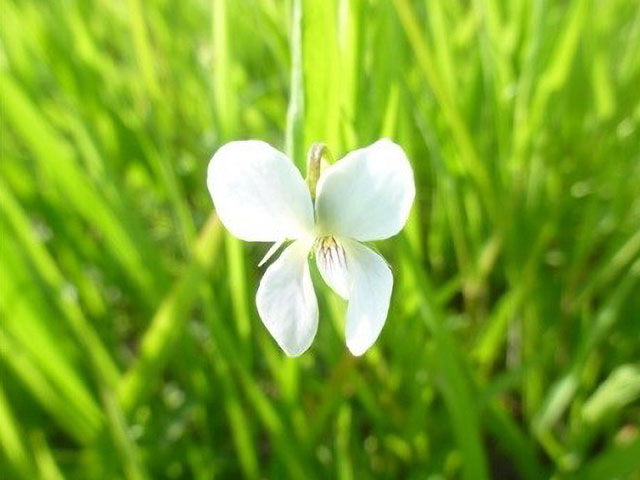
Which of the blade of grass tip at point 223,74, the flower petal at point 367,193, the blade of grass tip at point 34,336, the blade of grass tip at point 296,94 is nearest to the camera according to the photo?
the flower petal at point 367,193

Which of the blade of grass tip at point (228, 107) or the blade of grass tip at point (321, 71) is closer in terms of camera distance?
the blade of grass tip at point (321, 71)

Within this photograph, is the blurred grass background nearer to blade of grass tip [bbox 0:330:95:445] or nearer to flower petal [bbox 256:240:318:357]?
blade of grass tip [bbox 0:330:95:445]

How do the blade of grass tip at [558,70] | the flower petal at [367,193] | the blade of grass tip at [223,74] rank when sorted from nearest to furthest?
the flower petal at [367,193]
the blade of grass tip at [223,74]
the blade of grass tip at [558,70]

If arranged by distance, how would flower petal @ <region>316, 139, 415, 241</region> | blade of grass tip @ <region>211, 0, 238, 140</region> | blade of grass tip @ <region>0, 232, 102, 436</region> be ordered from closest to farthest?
1. flower petal @ <region>316, 139, 415, 241</region>
2. blade of grass tip @ <region>211, 0, 238, 140</region>
3. blade of grass tip @ <region>0, 232, 102, 436</region>

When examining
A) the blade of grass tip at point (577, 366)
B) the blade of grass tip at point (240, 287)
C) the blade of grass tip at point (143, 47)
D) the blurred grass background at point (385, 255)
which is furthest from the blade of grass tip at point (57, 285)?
the blade of grass tip at point (577, 366)

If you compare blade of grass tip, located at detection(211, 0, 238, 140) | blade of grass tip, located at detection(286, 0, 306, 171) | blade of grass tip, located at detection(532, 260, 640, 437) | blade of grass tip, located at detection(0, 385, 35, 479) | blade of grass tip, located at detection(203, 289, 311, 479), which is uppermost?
blade of grass tip, located at detection(211, 0, 238, 140)

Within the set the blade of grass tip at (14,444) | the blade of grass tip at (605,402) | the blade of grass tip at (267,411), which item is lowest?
the blade of grass tip at (605,402)

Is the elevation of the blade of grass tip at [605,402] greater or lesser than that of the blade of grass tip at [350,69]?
lesser

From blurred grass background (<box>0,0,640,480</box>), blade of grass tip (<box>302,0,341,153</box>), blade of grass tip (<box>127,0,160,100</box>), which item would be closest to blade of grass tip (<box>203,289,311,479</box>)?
blurred grass background (<box>0,0,640,480</box>)

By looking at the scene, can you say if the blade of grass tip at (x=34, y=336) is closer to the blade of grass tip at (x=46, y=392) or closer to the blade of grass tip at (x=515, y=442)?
the blade of grass tip at (x=46, y=392)
